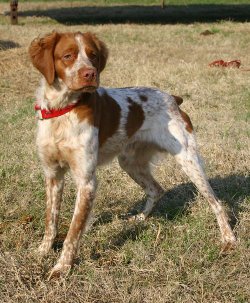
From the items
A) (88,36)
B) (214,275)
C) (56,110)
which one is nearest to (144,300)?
(214,275)

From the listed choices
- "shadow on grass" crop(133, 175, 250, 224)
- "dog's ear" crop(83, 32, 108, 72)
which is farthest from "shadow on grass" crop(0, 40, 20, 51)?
"dog's ear" crop(83, 32, 108, 72)

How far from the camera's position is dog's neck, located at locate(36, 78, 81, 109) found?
3635 millimetres

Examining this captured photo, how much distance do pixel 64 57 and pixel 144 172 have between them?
1557mm

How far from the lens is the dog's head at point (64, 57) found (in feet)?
11.4

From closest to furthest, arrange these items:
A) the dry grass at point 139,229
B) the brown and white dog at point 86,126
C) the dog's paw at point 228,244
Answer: the dry grass at point 139,229 → the brown and white dog at point 86,126 → the dog's paw at point 228,244

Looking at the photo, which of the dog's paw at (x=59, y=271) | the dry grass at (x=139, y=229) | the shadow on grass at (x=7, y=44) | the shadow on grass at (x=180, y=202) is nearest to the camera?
the dry grass at (x=139, y=229)

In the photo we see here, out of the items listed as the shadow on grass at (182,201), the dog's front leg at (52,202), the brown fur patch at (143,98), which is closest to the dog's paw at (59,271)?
the dog's front leg at (52,202)

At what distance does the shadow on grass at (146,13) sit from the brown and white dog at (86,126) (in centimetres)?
1926

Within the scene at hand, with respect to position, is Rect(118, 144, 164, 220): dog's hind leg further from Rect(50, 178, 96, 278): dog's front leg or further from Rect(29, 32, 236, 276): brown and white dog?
Rect(50, 178, 96, 278): dog's front leg

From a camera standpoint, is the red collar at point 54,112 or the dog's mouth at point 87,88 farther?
the red collar at point 54,112

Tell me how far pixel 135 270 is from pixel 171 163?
89.4 inches

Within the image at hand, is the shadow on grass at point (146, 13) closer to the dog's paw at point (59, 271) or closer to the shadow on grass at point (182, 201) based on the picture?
the shadow on grass at point (182, 201)

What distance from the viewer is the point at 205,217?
14.3 ft

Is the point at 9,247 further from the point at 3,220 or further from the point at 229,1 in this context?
the point at 229,1
